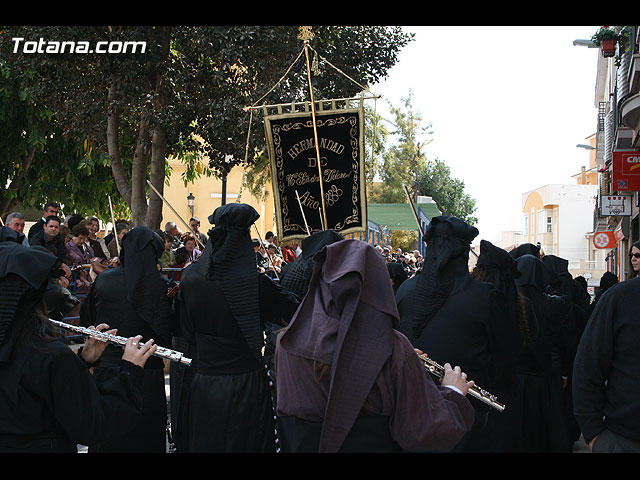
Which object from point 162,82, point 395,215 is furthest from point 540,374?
point 395,215

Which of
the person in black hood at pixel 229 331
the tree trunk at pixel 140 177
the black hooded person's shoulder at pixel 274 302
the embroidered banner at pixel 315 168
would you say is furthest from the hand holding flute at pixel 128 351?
the tree trunk at pixel 140 177

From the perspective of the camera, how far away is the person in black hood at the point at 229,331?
533 cm

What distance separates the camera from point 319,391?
10.4ft

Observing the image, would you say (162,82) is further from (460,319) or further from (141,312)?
(460,319)

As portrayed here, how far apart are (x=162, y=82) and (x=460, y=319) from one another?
1298 centimetres

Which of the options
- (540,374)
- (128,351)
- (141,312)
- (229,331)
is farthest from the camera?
(540,374)

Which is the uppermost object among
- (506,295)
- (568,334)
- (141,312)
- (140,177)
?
(140,177)

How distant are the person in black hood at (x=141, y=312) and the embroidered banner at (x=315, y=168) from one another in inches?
212

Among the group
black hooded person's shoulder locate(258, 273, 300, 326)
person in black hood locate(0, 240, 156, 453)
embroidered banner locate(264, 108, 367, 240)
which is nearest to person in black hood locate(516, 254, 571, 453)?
black hooded person's shoulder locate(258, 273, 300, 326)

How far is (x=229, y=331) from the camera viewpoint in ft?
17.5

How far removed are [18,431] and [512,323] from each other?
10.5ft

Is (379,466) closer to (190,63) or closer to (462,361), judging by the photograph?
(462,361)

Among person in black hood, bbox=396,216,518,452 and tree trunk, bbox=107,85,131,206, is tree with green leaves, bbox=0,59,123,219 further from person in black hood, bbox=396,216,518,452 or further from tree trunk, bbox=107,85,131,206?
person in black hood, bbox=396,216,518,452

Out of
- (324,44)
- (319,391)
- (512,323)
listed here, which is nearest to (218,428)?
(512,323)
